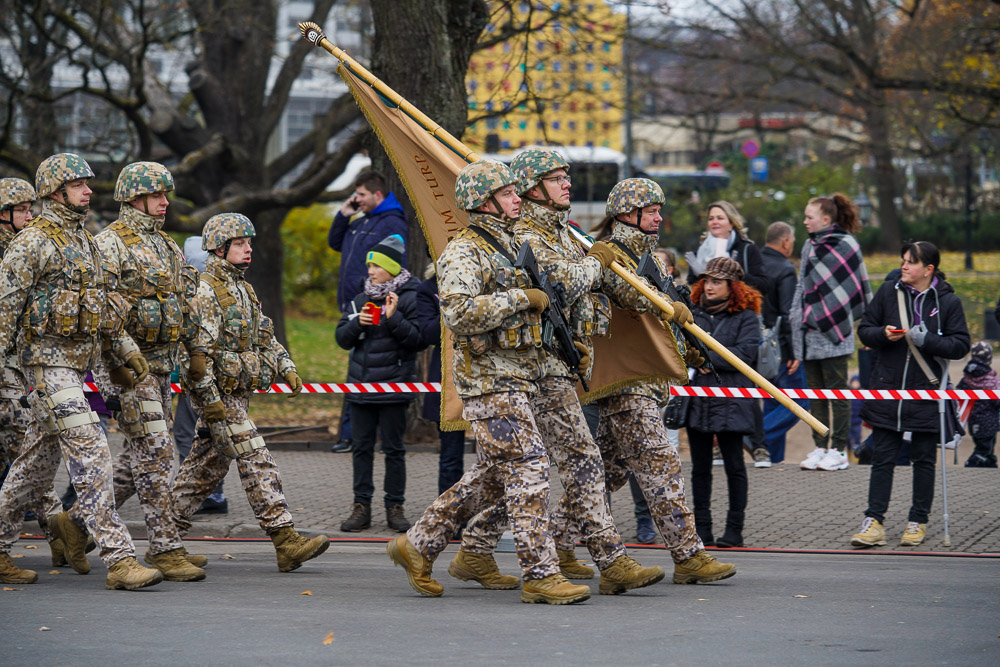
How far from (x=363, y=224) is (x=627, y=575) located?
513 cm

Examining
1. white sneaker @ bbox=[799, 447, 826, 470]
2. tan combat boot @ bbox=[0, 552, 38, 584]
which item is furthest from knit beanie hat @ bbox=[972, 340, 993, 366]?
tan combat boot @ bbox=[0, 552, 38, 584]

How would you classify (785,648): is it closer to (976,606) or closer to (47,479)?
(976,606)

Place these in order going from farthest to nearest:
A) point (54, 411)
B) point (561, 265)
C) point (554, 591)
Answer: point (54, 411) < point (561, 265) < point (554, 591)

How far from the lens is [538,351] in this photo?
20.5ft

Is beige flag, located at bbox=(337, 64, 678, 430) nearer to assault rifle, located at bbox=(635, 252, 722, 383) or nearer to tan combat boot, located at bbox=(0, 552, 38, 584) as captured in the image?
assault rifle, located at bbox=(635, 252, 722, 383)

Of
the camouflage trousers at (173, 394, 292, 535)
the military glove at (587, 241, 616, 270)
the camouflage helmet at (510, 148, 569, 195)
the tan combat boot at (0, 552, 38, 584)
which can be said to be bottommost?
the tan combat boot at (0, 552, 38, 584)

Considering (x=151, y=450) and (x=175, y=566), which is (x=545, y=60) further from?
(x=175, y=566)

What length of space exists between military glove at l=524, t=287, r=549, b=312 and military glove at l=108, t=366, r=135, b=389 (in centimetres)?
226

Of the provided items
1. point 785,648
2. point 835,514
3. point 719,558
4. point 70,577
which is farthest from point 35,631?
point 835,514

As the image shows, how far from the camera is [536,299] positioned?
598 cm

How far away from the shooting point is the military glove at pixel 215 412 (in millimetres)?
7227

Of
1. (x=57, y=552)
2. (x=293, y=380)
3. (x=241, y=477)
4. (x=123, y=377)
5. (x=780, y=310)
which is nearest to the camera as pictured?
(x=123, y=377)

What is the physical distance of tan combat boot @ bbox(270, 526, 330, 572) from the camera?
7.23 m

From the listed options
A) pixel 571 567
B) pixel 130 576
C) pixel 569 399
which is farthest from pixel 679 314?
pixel 130 576
